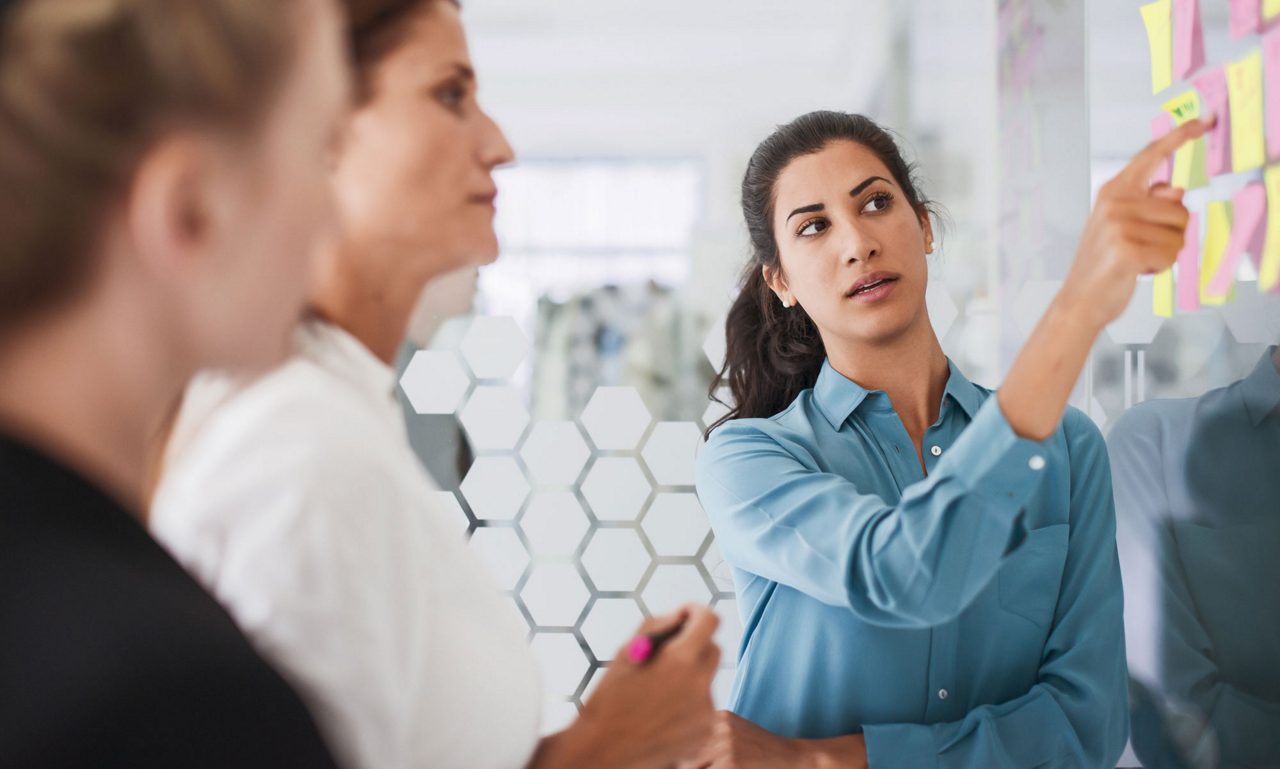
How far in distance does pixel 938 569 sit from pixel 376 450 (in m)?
0.56

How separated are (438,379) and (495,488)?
21 centimetres

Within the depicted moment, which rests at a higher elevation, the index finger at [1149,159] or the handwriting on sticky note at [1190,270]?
the index finger at [1149,159]

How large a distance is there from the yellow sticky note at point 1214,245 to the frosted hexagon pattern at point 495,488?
1.04 meters

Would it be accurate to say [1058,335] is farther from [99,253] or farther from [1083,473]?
[99,253]

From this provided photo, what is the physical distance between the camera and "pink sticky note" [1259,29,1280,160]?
97cm

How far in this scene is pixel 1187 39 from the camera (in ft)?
3.79

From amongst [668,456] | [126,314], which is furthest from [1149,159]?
[668,456]

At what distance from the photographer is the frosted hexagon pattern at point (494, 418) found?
1.73 metres

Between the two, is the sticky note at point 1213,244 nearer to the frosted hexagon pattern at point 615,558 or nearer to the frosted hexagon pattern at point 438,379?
the frosted hexagon pattern at point 615,558

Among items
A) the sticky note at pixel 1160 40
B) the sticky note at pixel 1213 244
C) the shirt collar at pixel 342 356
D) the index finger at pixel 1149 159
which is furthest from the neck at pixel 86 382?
the sticky note at pixel 1160 40

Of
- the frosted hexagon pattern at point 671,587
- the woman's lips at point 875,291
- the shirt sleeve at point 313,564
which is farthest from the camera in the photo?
the frosted hexagon pattern at point 671,587

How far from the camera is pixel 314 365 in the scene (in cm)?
68

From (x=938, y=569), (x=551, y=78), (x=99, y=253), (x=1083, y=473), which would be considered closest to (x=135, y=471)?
(x=99, y=253)

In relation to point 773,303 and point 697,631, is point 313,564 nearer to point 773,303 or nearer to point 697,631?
point 697,631
